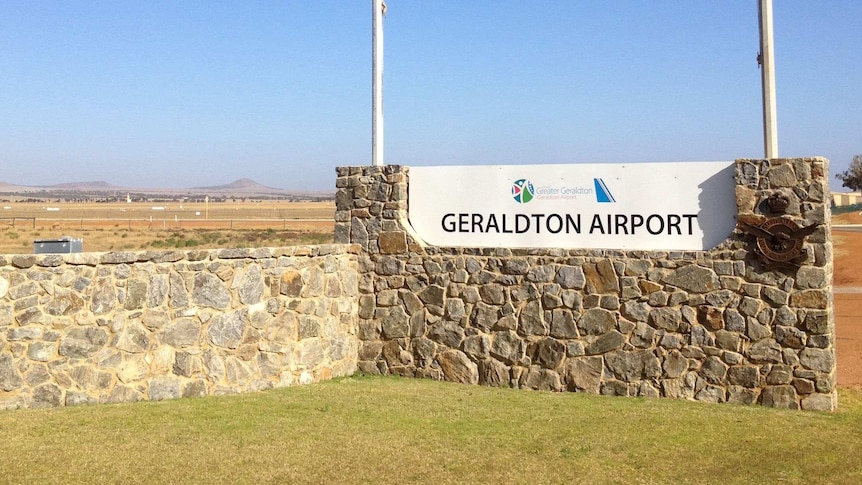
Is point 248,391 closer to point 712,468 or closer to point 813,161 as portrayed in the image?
point 712,468

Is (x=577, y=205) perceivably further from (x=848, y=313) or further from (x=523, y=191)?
(x=848, y=313)

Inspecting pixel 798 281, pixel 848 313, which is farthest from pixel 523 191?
pixel 848 313

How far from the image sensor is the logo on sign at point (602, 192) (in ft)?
34.8

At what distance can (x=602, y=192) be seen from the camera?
10.6 m

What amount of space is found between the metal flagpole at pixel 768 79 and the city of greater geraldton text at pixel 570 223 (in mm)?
1202

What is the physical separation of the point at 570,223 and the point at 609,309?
121cm

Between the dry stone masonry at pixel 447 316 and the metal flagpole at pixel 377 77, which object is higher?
the metal flagpole at pixel 377 77

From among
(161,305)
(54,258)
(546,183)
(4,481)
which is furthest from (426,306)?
(4,481)

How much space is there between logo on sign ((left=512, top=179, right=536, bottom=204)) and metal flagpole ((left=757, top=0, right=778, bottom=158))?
9.31ft

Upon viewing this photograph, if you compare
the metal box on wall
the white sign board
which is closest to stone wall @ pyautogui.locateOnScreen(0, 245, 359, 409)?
the metal box on wall

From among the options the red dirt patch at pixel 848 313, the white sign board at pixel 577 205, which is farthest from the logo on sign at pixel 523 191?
the red dirt patch at pixel 848 313

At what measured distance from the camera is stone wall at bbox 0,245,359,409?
28.1 feet

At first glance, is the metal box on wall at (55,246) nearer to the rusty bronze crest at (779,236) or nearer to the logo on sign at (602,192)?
the logo on sign at (602,192)

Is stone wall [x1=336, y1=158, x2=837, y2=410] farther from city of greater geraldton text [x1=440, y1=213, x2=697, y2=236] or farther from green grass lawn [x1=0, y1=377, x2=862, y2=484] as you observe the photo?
green grass lawn [x1=0, y1=377, x2=862, y2=484]
